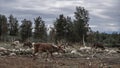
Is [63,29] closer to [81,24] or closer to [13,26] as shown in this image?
[81,24]

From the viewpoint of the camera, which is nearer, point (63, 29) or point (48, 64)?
point (48, 64)

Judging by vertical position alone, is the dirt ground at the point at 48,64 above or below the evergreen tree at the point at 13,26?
above

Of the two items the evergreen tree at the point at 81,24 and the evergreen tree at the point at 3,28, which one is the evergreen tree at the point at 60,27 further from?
the evergreen tree at the point at 3,28

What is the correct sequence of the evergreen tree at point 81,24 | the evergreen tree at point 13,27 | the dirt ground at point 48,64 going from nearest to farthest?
1. the dirt ground at point 48,64
2. the evergreen tree at point 81,24
3. the evergreen tree at point 13,27

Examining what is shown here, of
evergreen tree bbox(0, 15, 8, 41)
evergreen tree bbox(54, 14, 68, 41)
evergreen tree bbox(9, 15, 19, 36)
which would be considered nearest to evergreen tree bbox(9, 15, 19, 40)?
evergreen tree bbox(9, 15, 19, 36)

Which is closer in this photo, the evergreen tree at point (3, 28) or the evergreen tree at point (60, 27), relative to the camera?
the evergreen tree at point (60, 27)

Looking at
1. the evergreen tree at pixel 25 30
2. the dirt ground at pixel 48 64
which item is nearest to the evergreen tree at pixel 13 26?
the evergreen tree at pixel 25 30

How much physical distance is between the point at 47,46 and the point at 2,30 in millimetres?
61299

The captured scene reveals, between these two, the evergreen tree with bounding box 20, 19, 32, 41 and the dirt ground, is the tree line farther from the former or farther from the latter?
the dirt ground

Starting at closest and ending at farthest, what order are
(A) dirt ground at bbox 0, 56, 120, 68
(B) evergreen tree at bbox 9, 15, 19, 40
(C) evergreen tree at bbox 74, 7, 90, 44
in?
(A) dirt ground at bbox 0, 56, 120, 68
(C) evergreen tree at bbox 74, 7, 90, 44
(B) evergreen tree at bbox 9, 15, 19, 40

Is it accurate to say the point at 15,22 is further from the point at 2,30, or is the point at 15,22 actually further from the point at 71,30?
the point at 71,30

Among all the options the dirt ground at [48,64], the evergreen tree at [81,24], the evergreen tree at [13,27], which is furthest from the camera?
the evergreen tree at [13,27]

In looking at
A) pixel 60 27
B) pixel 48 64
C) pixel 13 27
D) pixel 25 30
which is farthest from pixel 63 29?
pixel 48 64

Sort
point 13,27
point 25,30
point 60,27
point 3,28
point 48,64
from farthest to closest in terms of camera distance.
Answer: point 13,27 < point 3,28 < point 25,30 < point 60,27 < point 48,64
